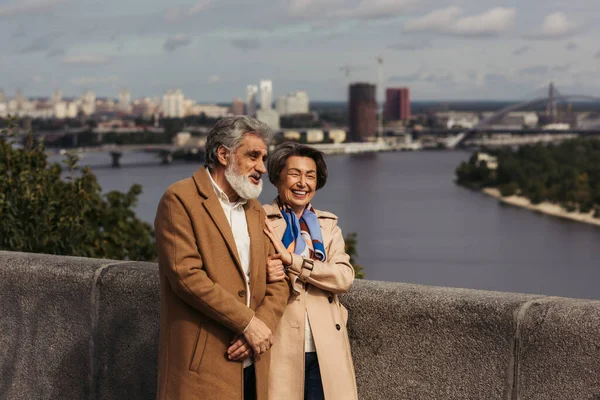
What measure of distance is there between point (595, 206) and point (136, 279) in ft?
162

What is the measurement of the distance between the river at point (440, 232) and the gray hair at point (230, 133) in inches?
787

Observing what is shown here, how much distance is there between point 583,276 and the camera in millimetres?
29578

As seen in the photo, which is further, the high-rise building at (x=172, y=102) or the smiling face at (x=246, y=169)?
the high-rise building at (x=172, y=102)

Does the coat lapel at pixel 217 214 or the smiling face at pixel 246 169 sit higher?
the smiling face at pixel 246 169

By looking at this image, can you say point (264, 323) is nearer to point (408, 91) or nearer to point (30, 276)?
point (30, 276)

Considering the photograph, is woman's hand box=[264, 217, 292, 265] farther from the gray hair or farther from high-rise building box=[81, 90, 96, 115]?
high-rise building box=[81, 90, 96, 115]

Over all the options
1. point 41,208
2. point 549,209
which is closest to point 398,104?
point 549,209

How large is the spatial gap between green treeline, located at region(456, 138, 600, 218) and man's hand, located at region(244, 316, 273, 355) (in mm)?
48088

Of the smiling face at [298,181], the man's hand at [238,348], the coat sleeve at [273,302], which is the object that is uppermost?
the smiling face at [298,181]

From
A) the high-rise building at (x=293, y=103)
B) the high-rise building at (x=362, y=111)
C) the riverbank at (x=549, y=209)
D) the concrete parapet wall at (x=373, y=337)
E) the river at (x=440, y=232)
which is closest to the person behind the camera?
the concrete parapet wall at (x=373, y=337)

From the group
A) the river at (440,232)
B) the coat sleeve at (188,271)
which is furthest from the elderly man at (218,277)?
the river at (440,232)

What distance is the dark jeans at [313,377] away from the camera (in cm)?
193

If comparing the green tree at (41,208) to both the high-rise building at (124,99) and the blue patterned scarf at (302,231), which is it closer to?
the blue patterned scarf at (302,231)

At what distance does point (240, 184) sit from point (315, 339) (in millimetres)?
363
